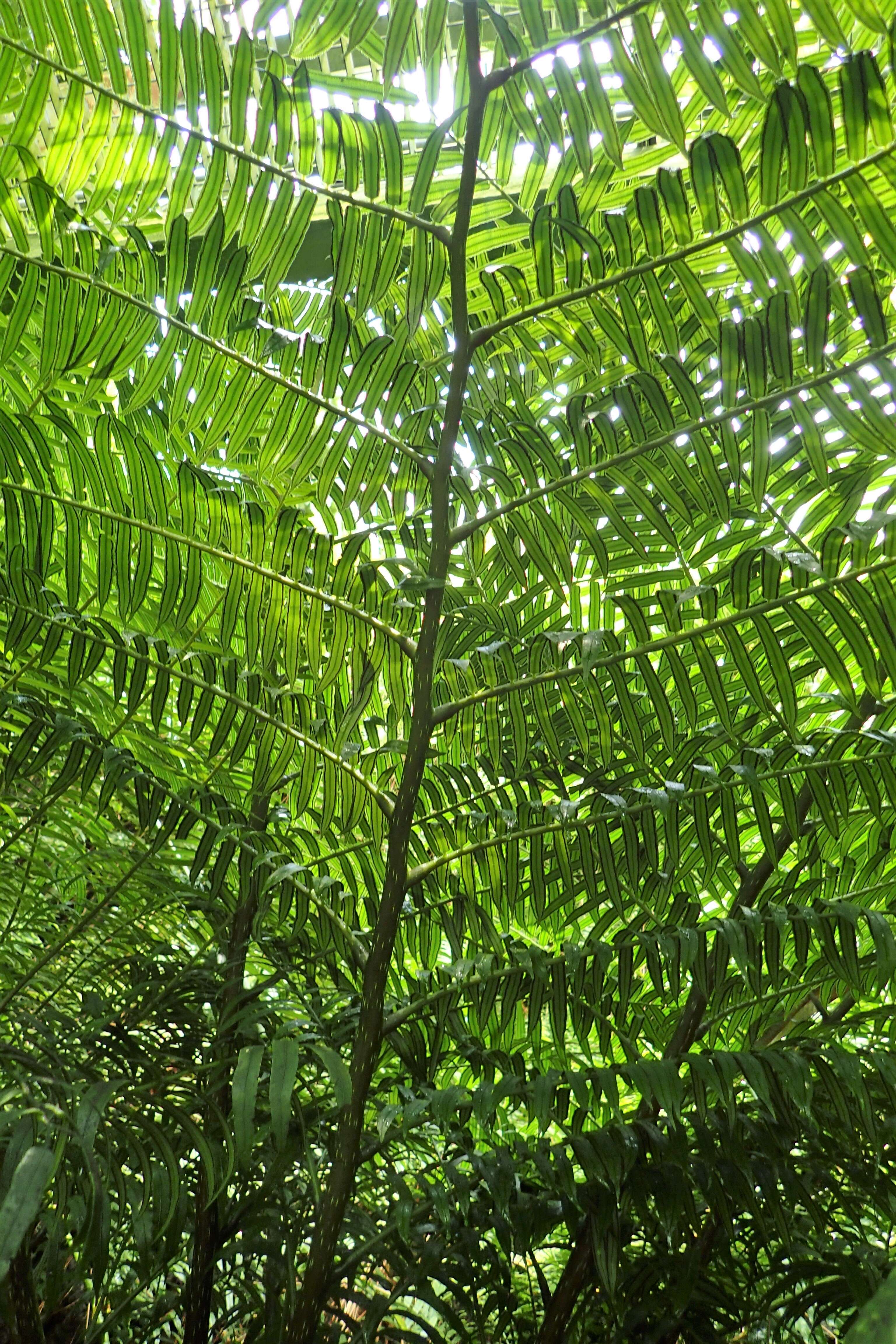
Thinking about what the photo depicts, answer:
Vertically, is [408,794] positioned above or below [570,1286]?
above

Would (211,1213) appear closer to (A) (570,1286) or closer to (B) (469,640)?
(A) (570,1286)

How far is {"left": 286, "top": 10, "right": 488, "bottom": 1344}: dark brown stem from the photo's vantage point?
809mm

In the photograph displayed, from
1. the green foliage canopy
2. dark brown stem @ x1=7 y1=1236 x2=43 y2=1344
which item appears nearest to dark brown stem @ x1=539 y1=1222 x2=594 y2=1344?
the green foliage canopy

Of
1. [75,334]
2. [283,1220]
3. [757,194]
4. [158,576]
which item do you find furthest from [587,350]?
[283,1220]

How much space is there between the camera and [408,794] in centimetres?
90

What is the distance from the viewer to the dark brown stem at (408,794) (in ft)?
2.65

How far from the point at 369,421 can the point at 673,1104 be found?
0.64m

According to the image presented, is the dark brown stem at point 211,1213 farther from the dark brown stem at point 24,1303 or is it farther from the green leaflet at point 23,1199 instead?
the green leaflet at point 23,1199

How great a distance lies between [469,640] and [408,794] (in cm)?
31

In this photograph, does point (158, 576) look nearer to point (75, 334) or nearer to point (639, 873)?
point (75, 334)

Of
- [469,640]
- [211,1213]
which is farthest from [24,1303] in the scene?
[469,640]

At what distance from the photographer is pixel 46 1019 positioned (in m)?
1.14

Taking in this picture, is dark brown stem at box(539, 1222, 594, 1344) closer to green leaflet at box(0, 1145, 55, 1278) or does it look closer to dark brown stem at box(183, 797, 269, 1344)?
dark brown stem at box(183, 797, 269, 1344)

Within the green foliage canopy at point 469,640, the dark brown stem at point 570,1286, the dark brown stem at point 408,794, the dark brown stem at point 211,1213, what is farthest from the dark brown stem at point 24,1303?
the dark brown stem at point 570,1286
